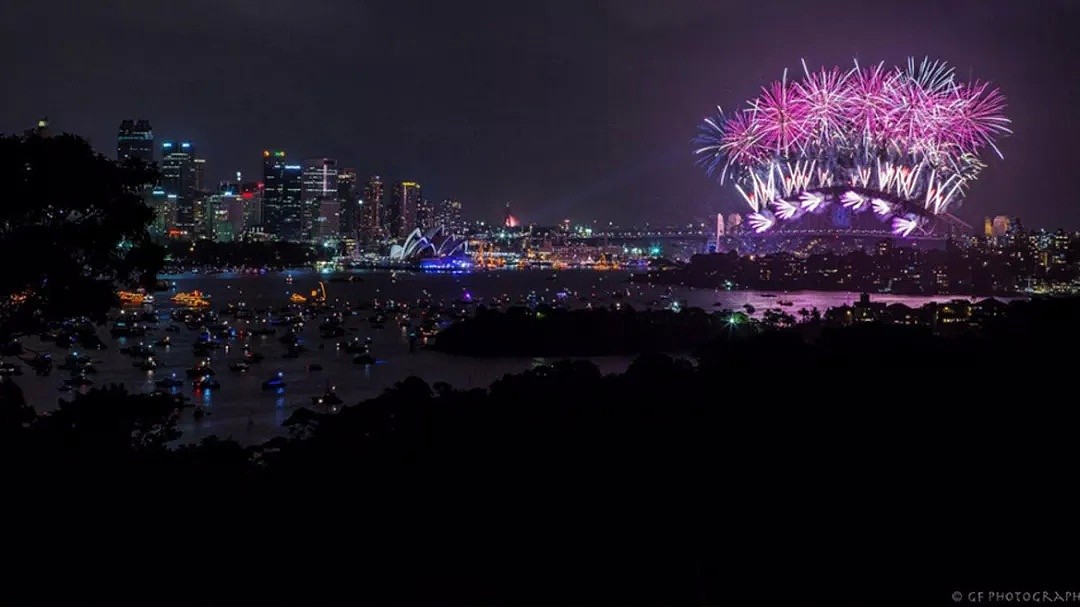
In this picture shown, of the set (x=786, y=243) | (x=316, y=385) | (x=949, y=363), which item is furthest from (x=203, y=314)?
(x=786, y=243)

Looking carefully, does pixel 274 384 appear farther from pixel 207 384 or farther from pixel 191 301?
pixel 191 301

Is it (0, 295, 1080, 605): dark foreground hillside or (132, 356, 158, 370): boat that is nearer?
(0, 295, 1080, 605): dark foreground hillside

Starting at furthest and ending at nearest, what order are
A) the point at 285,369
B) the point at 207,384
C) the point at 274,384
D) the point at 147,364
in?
the point at 285,369
the point at 147,364
the point at 274,384
the point at 207,384

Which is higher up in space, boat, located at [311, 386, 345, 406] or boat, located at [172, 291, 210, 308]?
boat, located at [172, 291, 210, 308]

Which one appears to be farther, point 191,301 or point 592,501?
point 191,301

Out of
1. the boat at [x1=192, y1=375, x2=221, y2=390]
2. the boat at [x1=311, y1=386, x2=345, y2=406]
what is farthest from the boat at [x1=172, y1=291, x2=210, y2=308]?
the boat at [x1=311, y1=386, x2=345, y2=406]

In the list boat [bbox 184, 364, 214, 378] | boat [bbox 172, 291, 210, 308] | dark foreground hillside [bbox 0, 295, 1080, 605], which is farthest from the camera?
boat [bbox 172, 291, 210, 308]

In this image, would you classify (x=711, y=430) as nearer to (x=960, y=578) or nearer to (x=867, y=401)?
(x=867, y=401)

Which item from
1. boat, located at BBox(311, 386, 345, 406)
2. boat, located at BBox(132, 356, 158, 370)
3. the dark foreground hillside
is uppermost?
the dark foreground hillside

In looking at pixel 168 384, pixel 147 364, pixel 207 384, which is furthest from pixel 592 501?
pixel 147 364

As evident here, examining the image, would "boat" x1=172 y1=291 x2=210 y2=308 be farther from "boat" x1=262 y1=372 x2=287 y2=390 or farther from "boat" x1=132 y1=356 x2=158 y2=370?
"boat" x1=262 y1=372 x2=287 y2=390

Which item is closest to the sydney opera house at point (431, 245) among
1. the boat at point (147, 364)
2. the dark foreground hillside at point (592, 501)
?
the boat at point (147, 364)
